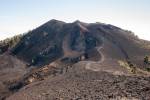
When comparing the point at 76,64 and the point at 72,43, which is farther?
the point at 72,43

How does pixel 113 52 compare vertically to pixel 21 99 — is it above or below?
above

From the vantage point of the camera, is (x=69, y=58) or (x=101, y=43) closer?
(x=69, y=58)

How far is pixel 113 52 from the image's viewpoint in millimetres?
73438

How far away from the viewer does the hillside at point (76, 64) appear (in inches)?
1528

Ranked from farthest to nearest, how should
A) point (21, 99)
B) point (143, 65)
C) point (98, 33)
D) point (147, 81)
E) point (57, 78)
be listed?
point (98, 33), point (143, 65), point (57, 78), point (21, 99), point (147, 81)

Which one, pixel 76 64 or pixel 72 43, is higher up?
pixel 72 43

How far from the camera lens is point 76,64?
5934cm

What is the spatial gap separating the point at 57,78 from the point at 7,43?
195 feet

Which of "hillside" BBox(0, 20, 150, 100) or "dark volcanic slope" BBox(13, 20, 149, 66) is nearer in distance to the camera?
"hillside" BBox(0, 20, 150, 100)

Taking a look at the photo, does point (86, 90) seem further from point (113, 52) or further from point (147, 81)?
point (113, 52)

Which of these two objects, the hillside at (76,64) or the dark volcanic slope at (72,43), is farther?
the dark volcanic slope at (72,43)

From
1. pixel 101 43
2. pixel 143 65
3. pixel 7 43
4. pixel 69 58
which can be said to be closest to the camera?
pixel 143 65

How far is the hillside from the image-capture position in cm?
3881

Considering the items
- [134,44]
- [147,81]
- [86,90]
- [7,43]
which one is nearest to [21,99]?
[86,90]
